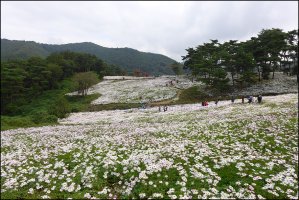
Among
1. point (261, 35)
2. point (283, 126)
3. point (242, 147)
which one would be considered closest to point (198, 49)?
point (261, 35)

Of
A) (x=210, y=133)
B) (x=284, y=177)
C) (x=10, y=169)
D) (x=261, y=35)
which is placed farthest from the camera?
(x=261, y=35)

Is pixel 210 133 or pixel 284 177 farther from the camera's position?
pixel 210 133

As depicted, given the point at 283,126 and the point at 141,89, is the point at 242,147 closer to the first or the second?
the point at 283,126

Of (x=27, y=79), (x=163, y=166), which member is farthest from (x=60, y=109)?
(x=163, y=166)

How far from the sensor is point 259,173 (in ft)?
51.1

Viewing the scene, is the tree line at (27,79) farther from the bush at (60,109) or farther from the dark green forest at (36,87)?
the bush at (60,109)

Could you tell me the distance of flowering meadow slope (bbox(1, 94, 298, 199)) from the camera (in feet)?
46.2

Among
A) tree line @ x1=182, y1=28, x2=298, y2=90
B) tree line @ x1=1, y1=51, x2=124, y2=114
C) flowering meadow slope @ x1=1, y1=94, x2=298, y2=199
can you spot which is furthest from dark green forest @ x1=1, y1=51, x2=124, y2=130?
tree line @ x1=182, y1=28, x2=298, y2=90

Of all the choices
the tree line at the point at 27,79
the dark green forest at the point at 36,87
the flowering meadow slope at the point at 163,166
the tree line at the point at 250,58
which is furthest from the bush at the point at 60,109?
the tree line at the point at 250,58

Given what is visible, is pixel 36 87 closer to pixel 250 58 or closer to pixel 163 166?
pixel 250 58

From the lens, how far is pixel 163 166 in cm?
1670

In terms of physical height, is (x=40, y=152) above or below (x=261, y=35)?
below

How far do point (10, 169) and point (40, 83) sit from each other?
79.7m

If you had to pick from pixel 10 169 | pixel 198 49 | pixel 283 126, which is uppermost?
pixel 198 49
